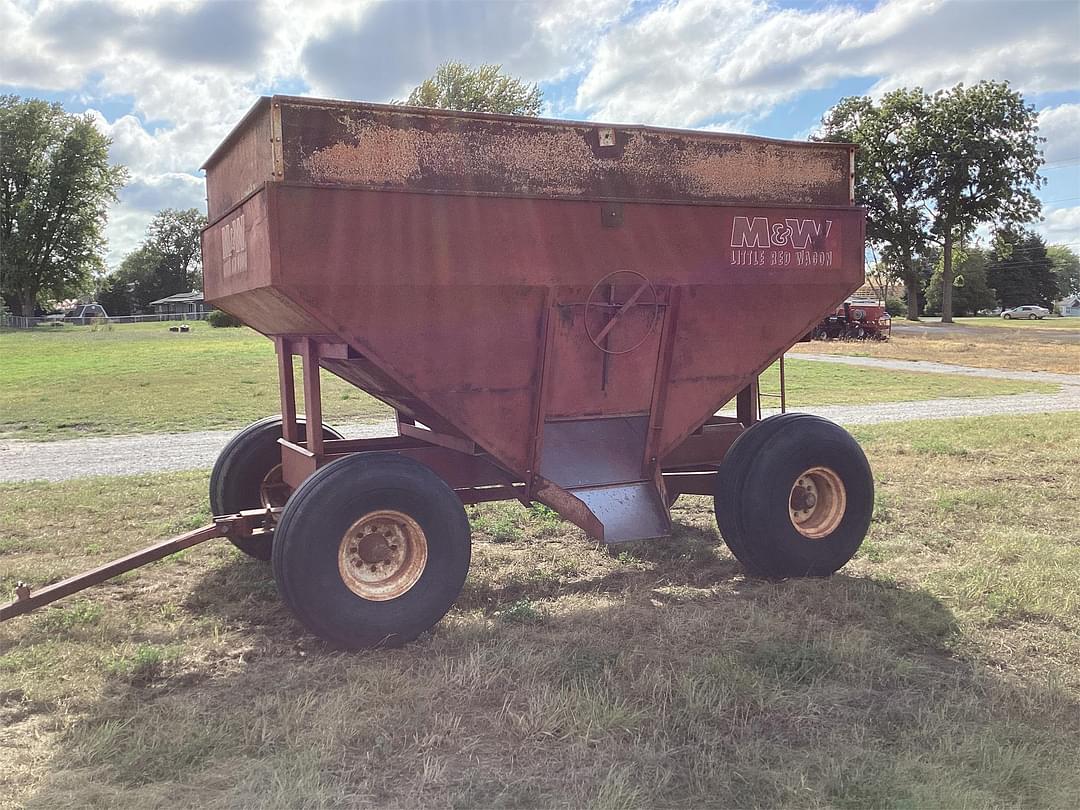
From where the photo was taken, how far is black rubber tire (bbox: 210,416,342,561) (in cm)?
591

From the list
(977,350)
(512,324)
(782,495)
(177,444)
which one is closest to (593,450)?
(512,324)

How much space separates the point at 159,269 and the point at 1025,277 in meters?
89.2

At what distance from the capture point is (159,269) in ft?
331

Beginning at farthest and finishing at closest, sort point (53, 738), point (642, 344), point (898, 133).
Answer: point (898, 133), point (642, 344), point (53, 738)

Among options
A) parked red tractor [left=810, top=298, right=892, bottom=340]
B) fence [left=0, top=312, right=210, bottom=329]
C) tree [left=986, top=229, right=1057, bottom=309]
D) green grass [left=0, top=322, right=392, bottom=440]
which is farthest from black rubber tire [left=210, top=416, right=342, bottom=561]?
tree [left=986, top=229, right=1057, bottom=309]

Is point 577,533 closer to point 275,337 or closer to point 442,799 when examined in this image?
point 275,337

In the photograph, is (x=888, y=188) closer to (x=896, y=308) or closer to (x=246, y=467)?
(x=896, y=308)

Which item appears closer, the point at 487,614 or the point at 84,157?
the point at 487,614

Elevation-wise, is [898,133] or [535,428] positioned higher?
[898,133]

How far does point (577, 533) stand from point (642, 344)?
6.25 ft

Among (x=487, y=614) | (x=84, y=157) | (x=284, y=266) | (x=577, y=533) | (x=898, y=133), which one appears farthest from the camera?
(x=84, y=157)

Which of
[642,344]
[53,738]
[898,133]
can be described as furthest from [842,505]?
[898,133]

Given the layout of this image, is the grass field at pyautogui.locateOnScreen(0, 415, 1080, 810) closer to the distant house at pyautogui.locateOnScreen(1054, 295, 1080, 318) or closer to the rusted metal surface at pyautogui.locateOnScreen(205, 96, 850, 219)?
the rusted metal surface at pyautogui.locateOnScreen(205, 96, 850, 219)

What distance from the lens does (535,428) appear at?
5051mm
